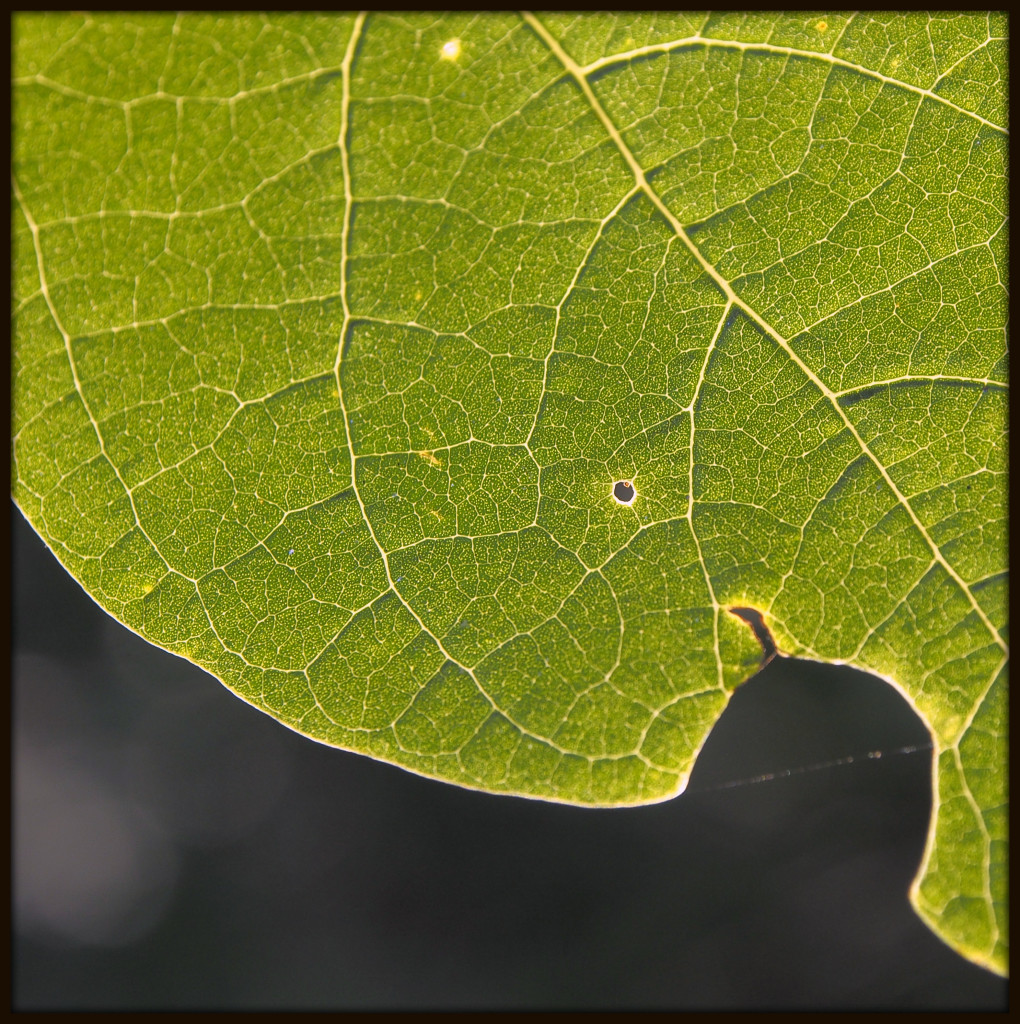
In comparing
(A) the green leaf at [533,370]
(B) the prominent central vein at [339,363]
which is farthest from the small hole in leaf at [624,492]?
(B) the prominent central vein at [339,363]

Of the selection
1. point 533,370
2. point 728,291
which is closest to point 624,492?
point 533,370

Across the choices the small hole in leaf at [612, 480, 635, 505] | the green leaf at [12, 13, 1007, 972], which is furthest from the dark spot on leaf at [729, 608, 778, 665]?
the small hole in leaf at [612, 480, 635, 505]

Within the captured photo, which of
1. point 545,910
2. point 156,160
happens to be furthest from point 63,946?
point 156,160

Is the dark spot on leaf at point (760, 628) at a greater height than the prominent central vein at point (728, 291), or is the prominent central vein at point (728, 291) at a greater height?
the prominent central vein at point (728, 291)

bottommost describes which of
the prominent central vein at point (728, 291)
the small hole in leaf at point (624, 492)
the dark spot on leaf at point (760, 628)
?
the dark spot on leaf at point (760, 628)

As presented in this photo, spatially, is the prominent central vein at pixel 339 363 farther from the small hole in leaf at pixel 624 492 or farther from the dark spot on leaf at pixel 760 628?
the small hole in leaf at pixel 624 492

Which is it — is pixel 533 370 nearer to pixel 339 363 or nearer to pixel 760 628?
pixel 339 363

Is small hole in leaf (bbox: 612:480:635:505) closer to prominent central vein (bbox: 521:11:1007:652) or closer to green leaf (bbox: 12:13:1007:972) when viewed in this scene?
green leaf (bbox: 12:13:1007:972)

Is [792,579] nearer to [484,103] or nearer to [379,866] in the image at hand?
[484,103]
